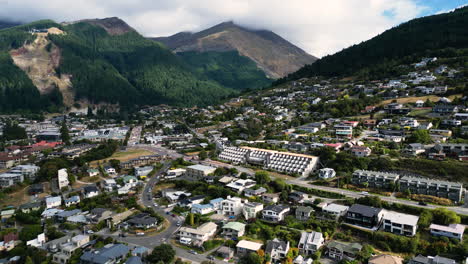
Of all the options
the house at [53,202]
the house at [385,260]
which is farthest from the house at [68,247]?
the house at [385,260]

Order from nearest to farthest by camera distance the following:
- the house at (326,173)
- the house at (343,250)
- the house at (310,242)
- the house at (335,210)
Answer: the house at (343,250), the house at (310,242), the house at (335,210), the house at (326,173)

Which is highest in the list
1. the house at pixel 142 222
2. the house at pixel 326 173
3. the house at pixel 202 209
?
the house at pixel 326 173

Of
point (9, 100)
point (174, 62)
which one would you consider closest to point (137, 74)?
point (174, 62)

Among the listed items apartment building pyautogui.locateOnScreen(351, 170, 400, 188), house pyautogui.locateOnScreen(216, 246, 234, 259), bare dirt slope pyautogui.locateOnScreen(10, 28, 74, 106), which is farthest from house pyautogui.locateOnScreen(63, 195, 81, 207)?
bare dirt slope pyautogui.locateOnScreen(10, 28, 74, 106)

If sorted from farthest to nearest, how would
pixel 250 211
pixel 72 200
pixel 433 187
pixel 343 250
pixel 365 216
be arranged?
pixel 72 200 → pixel 433 187 → pixel 250 211 → pixel 365 216 → pixel 343 250

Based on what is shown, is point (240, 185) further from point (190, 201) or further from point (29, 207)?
point (29, 207)

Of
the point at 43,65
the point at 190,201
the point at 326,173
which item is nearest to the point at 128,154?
the point at 190,201

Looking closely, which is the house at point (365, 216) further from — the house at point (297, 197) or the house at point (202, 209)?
the house at point (202, 209)

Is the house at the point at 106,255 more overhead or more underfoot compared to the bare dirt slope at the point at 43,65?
more underfoot
